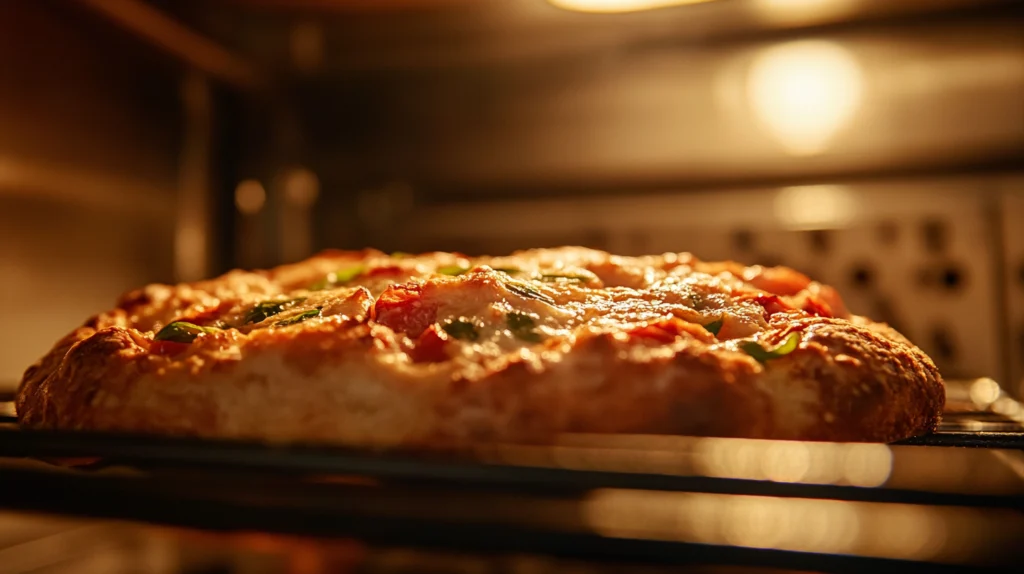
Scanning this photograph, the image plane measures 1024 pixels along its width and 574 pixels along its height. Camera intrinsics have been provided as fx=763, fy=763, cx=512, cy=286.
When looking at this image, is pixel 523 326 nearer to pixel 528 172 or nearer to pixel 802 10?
pixel 528 172

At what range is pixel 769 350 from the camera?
1.04m

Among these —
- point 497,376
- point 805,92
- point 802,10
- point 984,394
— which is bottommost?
point 984,394

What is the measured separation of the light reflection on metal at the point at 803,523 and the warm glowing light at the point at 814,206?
0.87m

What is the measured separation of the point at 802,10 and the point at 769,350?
1.82 m

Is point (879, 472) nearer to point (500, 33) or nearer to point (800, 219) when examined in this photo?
point (800, 219)

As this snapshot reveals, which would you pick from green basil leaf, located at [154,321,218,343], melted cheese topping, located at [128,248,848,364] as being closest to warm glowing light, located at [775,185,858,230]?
melted cheese topping, located at [128,248,848,364]

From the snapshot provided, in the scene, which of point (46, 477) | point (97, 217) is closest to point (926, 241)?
point (46, 477)

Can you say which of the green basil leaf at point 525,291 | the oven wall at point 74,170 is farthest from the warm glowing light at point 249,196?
the green basil leaf at point 525,291

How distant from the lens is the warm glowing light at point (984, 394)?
1539mm

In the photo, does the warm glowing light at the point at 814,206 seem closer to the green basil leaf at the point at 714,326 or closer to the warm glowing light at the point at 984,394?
the warm glowing light at the point at 984,394

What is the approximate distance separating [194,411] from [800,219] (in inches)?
79.8

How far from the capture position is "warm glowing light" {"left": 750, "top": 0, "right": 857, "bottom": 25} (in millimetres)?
2439

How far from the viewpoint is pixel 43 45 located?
2.12 meters

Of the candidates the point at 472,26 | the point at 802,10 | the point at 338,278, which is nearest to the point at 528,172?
the point at 472,26
